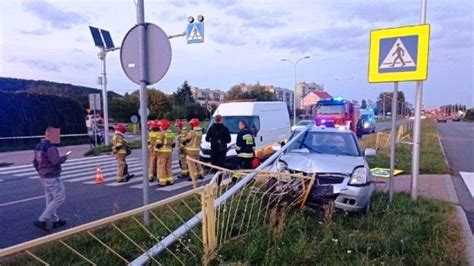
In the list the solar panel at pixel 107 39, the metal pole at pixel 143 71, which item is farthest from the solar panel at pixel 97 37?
the metal pole at pixel 143 71

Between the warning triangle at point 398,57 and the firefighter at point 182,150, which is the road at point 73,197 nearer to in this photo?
the firefighter at point 182,150

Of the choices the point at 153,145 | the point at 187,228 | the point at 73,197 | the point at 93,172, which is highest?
the point at 153,145

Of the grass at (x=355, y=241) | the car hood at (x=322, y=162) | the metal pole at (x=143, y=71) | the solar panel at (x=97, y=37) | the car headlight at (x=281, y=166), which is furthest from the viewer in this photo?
the solar panel at (x=97, y=37)

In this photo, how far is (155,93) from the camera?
54969mm

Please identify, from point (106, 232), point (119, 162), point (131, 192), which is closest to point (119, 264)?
point (106, 232)

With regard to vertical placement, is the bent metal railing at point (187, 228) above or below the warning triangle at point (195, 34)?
below

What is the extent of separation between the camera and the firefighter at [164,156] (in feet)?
31.7

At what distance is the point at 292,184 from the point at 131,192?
4697mm

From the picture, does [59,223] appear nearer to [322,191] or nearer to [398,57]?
[322,191]

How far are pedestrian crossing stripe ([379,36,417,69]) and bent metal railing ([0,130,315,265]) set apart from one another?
271cm

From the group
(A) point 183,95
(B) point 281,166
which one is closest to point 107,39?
(B) point 281,166

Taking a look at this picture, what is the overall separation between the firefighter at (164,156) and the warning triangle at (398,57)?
5.64 m

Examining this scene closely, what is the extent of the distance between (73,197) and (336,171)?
18.8 ft

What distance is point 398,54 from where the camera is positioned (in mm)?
6504
